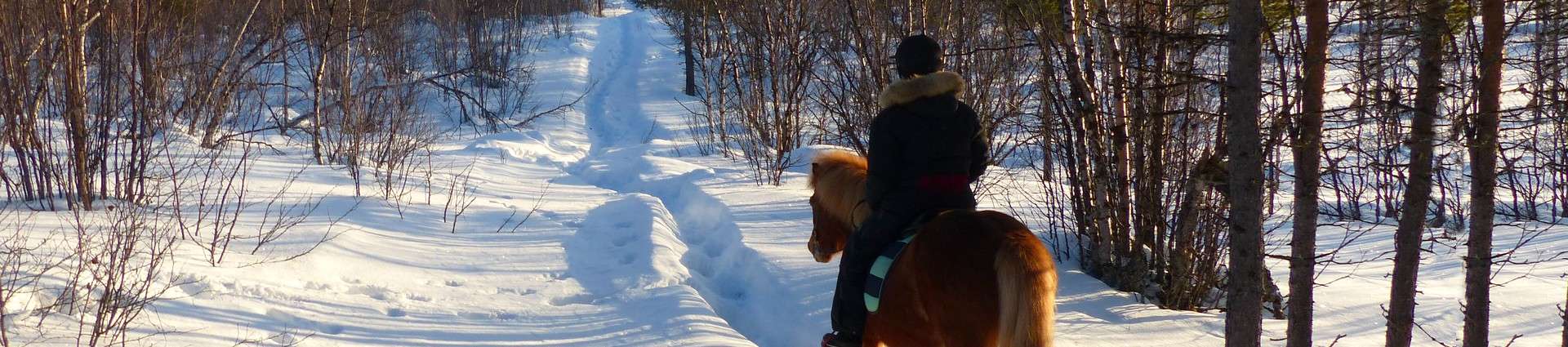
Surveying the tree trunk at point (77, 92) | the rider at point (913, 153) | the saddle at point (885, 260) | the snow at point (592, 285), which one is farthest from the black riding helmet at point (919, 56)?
the tree trunk at point (77, 92)

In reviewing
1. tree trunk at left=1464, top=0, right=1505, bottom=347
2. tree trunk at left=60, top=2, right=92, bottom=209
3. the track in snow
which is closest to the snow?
the track in snow

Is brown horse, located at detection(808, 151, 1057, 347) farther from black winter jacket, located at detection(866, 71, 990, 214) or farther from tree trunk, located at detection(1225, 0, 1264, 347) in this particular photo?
tree trunk, located at detection(1225, 0, 1264, 347)

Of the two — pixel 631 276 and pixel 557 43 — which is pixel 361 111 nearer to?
pixel 631 276

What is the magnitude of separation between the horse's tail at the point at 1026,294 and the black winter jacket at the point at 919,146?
2.51ft

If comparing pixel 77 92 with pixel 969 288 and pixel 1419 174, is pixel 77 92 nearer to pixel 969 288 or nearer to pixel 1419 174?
pixel 969 288

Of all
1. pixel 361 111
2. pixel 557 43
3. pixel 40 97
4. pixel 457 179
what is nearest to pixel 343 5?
pixel 361 111

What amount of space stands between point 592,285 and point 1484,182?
5.16 m

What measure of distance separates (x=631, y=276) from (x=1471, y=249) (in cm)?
487

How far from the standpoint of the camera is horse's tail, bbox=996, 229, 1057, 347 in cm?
271

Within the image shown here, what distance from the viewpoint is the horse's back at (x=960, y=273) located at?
2883 mm

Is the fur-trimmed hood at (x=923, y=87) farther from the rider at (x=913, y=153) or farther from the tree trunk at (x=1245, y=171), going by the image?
the tree trunk at (x=1245, y=171)

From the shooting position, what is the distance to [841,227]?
4250mm

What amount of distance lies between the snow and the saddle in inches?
55.3

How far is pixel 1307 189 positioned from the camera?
3.91m
